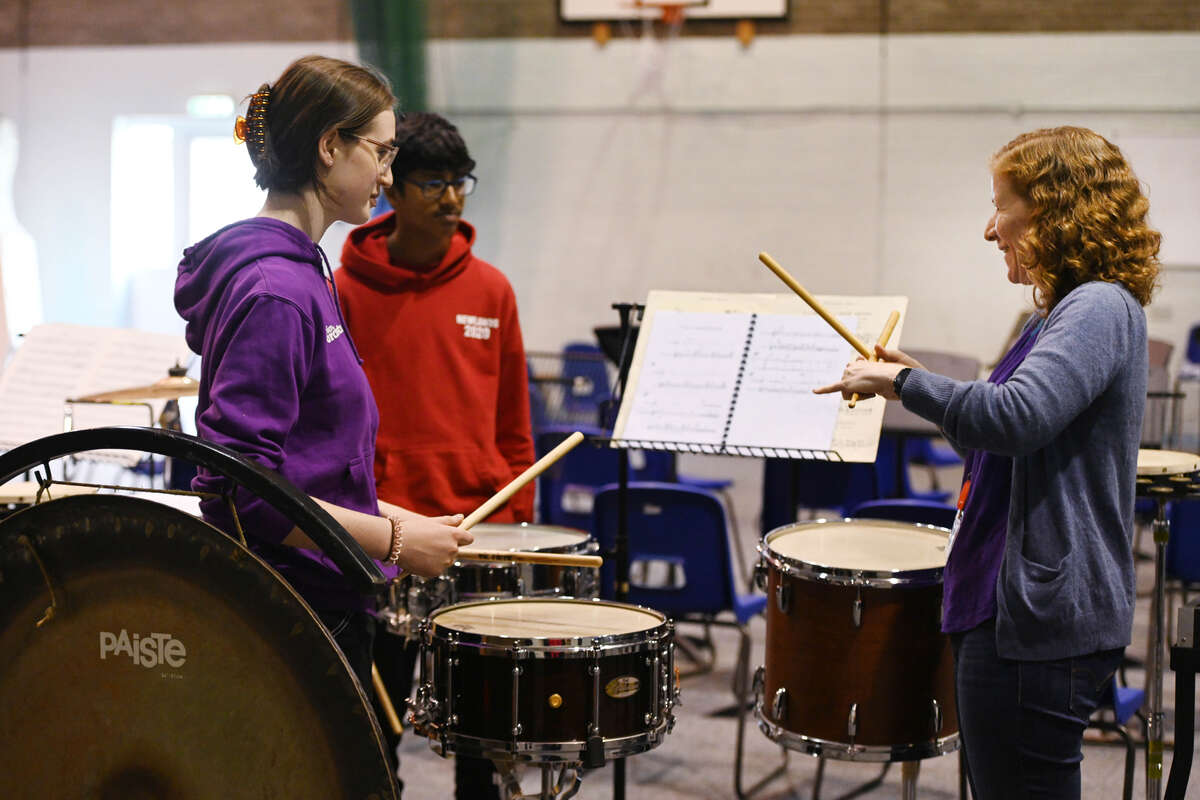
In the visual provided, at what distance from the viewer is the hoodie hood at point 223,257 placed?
1.50 metres

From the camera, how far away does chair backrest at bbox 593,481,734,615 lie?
11.2 ft

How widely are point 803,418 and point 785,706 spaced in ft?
1.98

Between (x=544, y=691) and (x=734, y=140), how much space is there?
6.79m

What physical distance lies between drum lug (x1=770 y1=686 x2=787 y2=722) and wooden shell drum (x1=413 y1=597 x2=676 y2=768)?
47cm

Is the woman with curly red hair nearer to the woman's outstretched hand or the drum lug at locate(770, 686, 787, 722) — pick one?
the woman's outstretched hand

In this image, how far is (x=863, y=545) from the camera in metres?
2.55

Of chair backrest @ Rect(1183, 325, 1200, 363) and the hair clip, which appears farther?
chair backrest @ Rect(1183, 325, 1200, 363)

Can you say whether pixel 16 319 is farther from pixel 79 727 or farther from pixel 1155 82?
Result: pixel 1155 82

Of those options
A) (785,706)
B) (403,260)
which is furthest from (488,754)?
(403,260)

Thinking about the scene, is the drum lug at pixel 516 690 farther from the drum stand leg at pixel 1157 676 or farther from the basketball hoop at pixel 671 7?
the basketball hoop at pixel 671 7

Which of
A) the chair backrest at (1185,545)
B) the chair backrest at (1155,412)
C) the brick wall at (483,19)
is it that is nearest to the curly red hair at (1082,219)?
the chair backrest at (1185,545)

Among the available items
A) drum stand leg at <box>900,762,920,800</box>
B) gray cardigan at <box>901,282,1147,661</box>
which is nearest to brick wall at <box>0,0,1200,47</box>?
drum stand leg at <box>900,762,920,800</box>

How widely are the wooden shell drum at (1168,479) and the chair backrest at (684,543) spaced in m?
1.33

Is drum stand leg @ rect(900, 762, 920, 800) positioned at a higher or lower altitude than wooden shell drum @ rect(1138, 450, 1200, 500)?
lower
